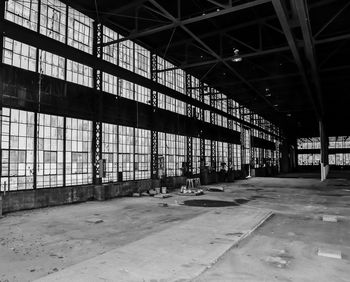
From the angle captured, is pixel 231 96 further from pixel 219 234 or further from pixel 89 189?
pixel 219 234

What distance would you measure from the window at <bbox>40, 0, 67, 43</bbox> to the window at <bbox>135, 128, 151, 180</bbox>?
8.14 m

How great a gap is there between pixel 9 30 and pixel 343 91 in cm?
3333

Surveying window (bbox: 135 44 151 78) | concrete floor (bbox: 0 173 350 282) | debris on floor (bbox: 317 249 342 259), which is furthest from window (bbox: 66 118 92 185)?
debris on floor (bbox: 317 249 342 259)

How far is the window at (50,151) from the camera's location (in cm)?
1425

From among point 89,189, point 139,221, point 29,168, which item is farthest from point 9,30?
point 139,221

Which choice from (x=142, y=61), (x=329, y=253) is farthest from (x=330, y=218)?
(x=142, y=61)

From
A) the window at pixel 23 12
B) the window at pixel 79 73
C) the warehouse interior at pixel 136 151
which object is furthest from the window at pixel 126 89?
the window at pixel 23 12

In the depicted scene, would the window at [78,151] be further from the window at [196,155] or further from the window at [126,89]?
the window at [196,155]

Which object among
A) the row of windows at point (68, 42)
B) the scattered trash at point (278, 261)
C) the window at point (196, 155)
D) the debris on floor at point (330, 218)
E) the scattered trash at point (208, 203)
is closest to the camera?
the scattered trash at point (278, 261)

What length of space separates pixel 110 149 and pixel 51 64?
6.18m

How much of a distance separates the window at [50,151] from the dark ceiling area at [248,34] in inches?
259

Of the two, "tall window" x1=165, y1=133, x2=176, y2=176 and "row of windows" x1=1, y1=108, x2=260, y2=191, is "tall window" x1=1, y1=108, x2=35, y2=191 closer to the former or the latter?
"row of windows" x1=1, y1=108, x2=260, y2=191

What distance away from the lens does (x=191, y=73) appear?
28609 millimetres

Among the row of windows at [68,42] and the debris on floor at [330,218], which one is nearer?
the debris on floor at [330,218]
